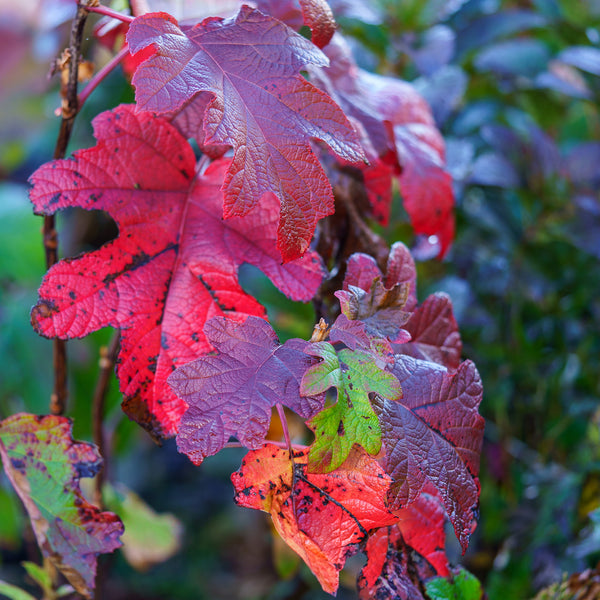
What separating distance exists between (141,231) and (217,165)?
0.11 metres

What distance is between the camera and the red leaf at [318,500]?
0.44 metres

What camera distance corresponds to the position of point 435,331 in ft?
1.86

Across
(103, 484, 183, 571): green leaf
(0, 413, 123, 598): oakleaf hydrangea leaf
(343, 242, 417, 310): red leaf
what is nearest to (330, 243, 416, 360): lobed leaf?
(343, 242, 417, 310): red leaf

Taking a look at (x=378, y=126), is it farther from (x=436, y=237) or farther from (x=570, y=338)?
(x=570, y=338)

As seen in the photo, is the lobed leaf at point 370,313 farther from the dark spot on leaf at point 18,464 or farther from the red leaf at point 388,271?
the dark spot on leaf at point 18,464

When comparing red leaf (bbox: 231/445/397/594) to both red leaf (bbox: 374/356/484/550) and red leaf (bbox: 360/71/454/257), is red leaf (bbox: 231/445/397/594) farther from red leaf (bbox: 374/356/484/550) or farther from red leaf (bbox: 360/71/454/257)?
red leaf (bbox: 360/71/454/257)

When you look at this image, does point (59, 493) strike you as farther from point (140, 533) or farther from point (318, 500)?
point (140, 533)

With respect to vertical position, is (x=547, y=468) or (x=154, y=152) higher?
(x=154, y=152)

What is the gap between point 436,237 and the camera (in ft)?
2.38

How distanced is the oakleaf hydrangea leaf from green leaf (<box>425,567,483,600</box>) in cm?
29

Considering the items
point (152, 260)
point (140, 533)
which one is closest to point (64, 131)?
point (152, 260)

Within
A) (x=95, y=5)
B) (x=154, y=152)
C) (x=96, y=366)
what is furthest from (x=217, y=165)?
(x=96, y=366)

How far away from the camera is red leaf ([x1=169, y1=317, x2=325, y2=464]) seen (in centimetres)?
40

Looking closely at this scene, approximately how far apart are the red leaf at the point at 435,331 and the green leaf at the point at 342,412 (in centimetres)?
14
